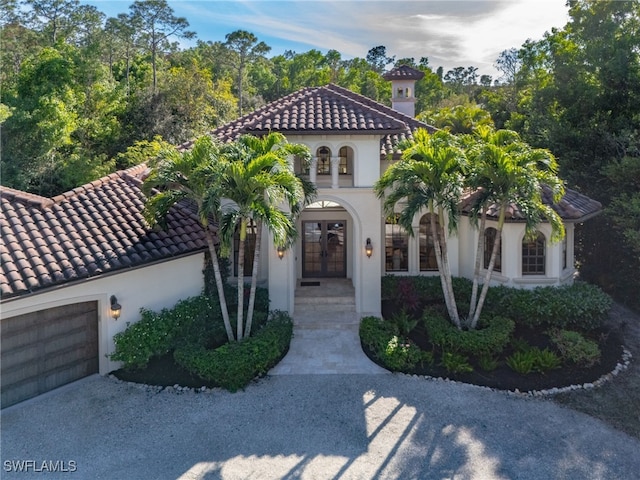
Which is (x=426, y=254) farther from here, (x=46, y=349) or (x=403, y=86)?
(x=46, y=349)

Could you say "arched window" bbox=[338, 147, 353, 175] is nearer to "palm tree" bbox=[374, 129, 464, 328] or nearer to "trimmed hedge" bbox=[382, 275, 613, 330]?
"palm tree" bbox=[374, 129, 464, 328]

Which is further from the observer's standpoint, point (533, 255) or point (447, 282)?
point (533, 255)

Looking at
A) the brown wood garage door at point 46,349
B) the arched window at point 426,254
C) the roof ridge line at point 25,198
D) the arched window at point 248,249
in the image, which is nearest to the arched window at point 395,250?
the arched window at point 426,254

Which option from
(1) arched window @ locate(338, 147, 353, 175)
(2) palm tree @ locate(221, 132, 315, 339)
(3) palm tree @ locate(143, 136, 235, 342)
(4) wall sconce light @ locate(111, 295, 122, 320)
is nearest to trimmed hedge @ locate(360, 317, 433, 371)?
(2) palm tree @ locate(221, 132, 315, 339)

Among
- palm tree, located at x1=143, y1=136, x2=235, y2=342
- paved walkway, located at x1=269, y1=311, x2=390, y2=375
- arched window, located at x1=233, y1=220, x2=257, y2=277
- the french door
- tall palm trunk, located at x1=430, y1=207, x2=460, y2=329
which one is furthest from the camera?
the french door

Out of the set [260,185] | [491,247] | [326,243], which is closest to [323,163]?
[326,243]

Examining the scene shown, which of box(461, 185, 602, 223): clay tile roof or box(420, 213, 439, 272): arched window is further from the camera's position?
box(420, 213, 439, 272): arched window
